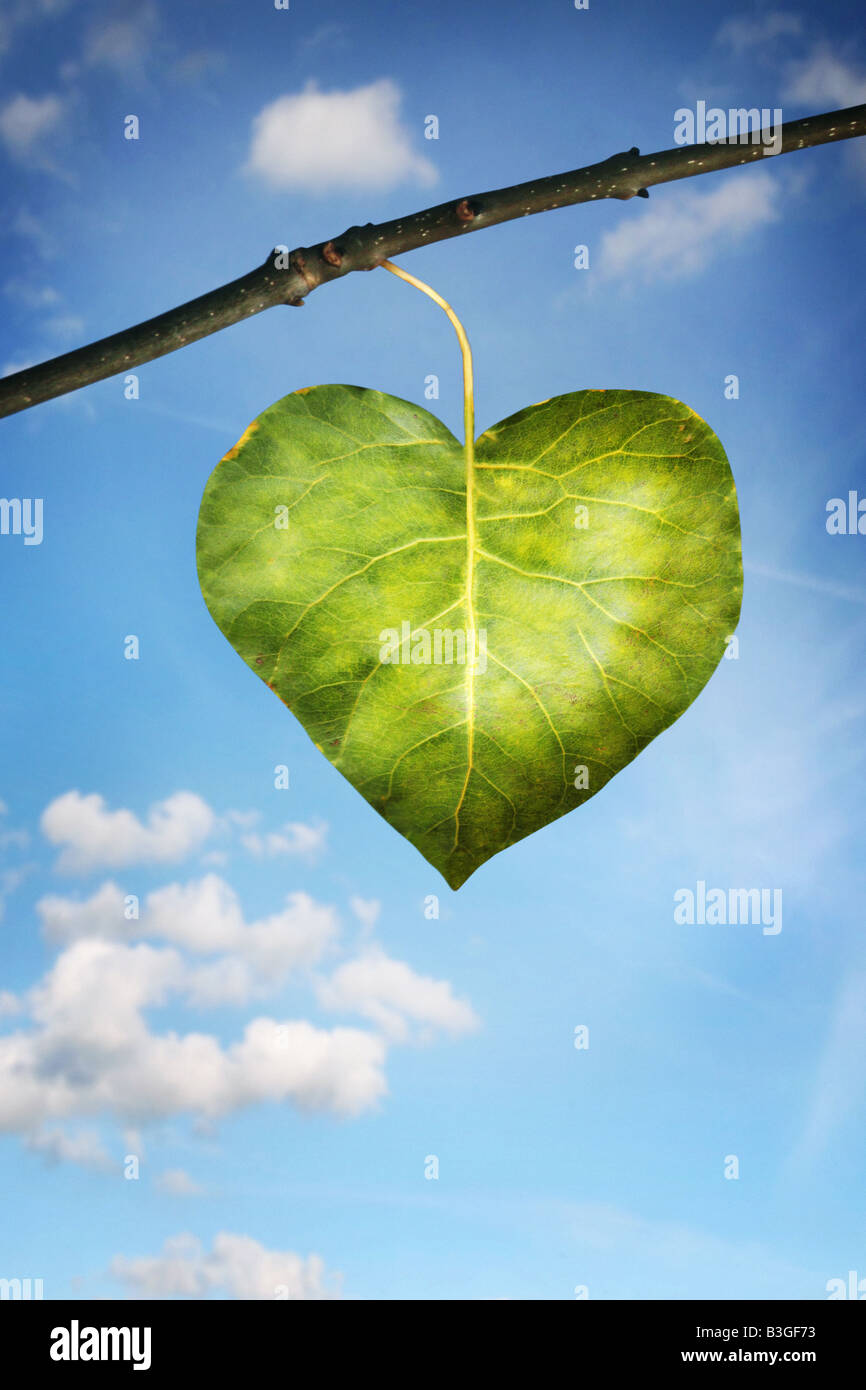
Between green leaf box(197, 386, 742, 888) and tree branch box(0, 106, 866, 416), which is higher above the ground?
tree branch box(0, 106, 866, 416)

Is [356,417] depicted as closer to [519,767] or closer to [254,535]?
[254,535]

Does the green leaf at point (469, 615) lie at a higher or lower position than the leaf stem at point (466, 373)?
lower

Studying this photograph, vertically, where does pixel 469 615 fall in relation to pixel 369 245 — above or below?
below

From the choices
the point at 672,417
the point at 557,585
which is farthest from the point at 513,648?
the point at 672,417
